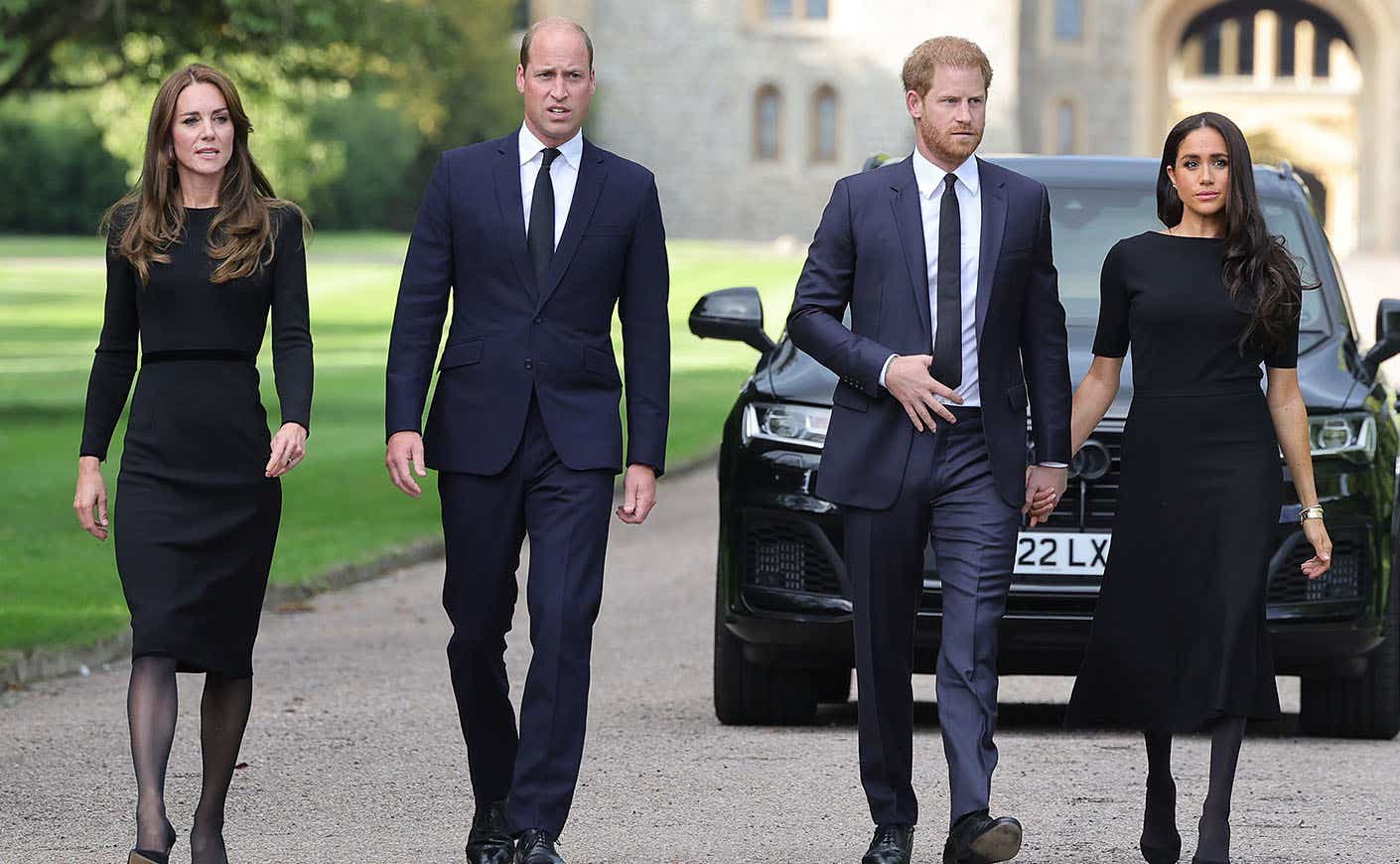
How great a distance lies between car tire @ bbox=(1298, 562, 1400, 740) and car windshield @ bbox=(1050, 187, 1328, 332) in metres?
1.20

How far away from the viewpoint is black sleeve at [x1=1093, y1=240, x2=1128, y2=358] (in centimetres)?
591

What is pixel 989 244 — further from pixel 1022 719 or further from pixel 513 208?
pixel 1022 719

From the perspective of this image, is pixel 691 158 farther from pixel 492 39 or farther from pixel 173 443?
pixel 173 443

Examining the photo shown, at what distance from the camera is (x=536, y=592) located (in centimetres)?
581

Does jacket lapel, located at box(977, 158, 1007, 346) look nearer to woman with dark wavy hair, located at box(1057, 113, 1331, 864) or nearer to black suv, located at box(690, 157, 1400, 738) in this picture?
woman with dark wavy hair, located at box(1057, 113, 1331, 864)

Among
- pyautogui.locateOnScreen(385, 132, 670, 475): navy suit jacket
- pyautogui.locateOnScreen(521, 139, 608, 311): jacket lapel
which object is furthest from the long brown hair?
pyautogui.locateOnScreen(521, 139, 608, 311): jacket lapel

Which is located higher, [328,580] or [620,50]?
[620,50]

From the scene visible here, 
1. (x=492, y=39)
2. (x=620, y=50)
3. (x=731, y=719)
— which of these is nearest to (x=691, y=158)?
(x=620, y=50)

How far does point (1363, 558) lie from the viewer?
298 inches

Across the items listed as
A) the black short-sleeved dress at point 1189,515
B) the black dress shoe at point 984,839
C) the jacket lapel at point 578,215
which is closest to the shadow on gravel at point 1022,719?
the black short-sleeved dress at point 1189,515

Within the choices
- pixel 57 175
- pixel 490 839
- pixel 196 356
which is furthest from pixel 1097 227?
pixel 57 175

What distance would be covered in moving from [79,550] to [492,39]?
51.7 meters

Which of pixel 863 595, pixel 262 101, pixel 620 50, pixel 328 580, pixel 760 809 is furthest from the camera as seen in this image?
pixel 620 50

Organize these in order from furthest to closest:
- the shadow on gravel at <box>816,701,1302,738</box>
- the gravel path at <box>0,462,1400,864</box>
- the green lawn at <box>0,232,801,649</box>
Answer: the green lawn at <box>0,232,801,649</box> < the shadow on gravel at <box>816,701,1302,738</box> < the gravel path at <box>0,462,1400,864</box>
